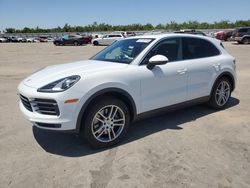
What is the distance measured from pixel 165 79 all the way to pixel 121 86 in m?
0.92

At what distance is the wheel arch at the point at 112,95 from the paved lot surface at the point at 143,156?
49 cm

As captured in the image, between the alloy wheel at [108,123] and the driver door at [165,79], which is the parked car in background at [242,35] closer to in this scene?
the driver door at [165,79]

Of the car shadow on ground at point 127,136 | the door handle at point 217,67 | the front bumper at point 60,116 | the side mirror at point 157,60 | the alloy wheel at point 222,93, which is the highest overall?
the side mirror at point 157,60

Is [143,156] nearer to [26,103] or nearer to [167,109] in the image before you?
[167,109]

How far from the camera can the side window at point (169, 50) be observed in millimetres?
4627

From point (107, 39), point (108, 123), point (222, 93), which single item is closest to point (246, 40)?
point (107, 39)

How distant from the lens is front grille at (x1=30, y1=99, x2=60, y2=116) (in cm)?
367

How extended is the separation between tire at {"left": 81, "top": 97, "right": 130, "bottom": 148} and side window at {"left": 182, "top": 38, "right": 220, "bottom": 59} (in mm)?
1789

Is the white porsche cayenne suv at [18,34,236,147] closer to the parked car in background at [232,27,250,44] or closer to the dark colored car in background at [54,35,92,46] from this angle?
the parked car in background at [232,27,250,44]

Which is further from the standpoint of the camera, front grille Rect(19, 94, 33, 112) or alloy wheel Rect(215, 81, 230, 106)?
alloy wheel Rect(215, 81, 230, 106)

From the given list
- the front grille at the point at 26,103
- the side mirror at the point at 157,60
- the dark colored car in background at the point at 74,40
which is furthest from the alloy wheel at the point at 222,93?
the dark colored car in background at the point at 74,40

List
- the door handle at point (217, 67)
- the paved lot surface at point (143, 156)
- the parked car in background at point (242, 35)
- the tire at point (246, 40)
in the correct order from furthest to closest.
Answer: the tire at point (246, 40), the parked car in background at point (242, 35), the door handle at point (217, 67), the paved lot surface at point (143, 156)

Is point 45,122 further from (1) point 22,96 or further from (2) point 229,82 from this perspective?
(2) point 229,82

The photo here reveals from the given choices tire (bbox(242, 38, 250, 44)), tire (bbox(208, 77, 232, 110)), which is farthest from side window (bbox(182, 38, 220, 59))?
tire (bbox(242, 38, 250, 44))
